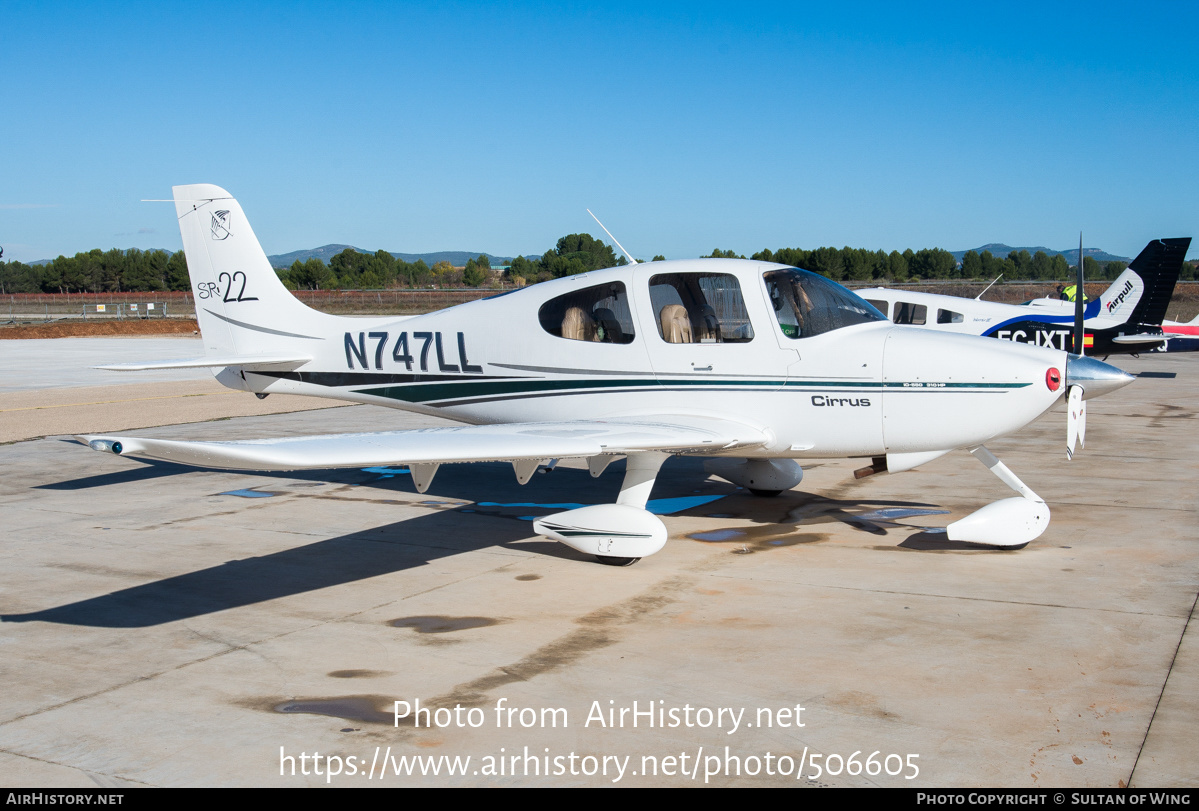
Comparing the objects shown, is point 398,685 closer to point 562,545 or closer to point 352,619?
point 352,619

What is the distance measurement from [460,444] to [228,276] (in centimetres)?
541

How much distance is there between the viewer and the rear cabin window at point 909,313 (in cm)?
1673

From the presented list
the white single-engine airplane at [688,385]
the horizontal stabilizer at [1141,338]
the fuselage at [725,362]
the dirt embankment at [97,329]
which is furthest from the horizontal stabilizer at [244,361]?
the dirt embankment at [97,329]

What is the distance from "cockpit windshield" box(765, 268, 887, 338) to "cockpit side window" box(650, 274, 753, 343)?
11.4 inches

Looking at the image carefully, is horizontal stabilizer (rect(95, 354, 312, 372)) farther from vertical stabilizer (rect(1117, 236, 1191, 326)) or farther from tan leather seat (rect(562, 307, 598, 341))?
vertical stabilizer (rect(1117, 236, 1191, 326))

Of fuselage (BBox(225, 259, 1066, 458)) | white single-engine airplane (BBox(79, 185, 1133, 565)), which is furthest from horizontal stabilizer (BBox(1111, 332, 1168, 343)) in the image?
fuselage (BBox(225, 259, 1066, 458))

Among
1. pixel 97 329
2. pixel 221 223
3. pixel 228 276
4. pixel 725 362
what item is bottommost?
pixel 725 362

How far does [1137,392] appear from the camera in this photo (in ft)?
66.6

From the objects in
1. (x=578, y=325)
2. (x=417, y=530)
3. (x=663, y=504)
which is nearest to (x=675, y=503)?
(x=663, y=504)

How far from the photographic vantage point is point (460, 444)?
252 inches

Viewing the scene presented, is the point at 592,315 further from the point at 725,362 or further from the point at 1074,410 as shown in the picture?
the point at 1074,410

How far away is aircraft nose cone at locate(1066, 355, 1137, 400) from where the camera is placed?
6930mm

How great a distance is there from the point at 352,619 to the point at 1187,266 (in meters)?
104

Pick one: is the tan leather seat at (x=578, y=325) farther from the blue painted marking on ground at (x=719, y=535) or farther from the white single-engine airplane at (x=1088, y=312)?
the white single-engine airplane at (x=1088, y=312)
